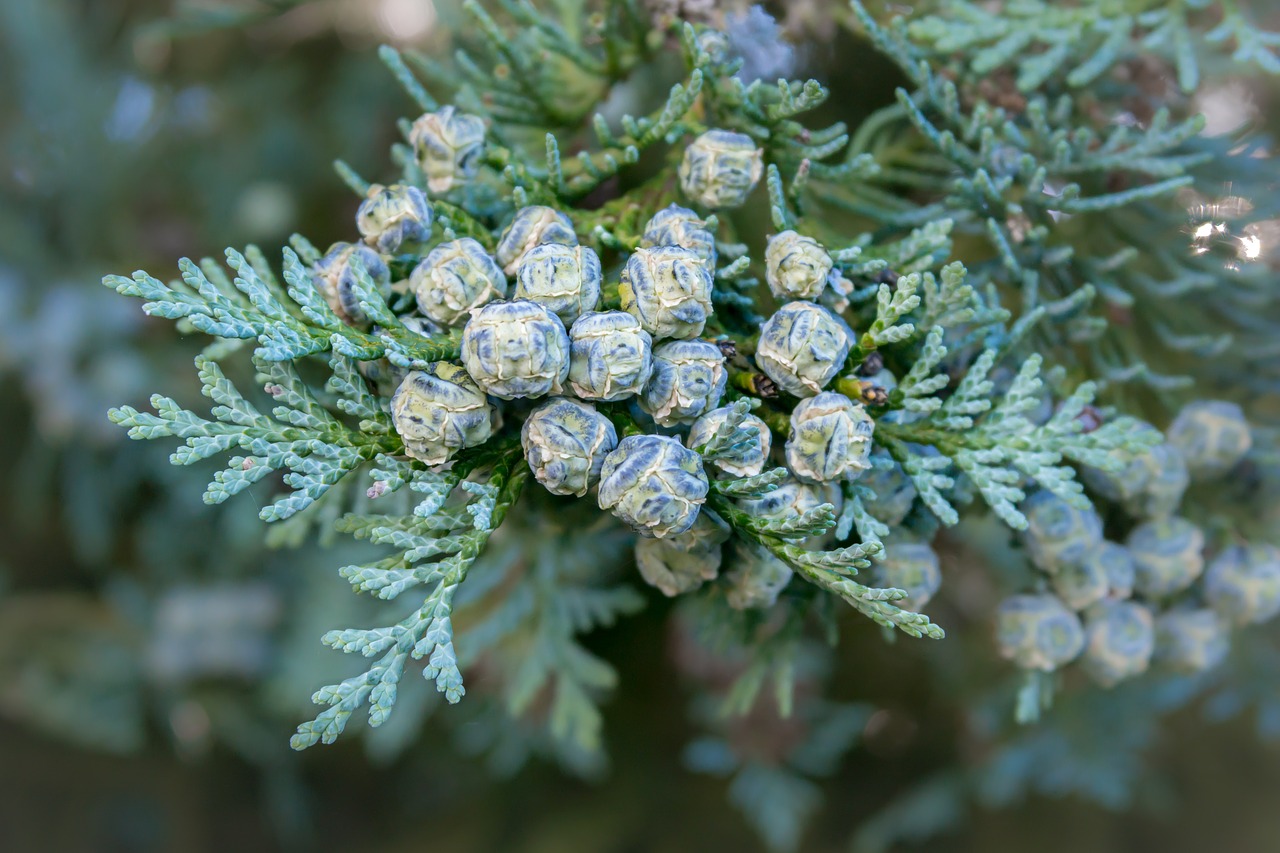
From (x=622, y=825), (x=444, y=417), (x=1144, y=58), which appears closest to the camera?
(x=444, y=417)

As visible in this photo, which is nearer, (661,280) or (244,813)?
(661,280)

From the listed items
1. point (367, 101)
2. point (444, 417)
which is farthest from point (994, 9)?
point (367, 101)

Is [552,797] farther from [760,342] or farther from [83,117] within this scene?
[83,117]

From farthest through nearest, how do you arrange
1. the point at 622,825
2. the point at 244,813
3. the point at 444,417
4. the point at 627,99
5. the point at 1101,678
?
the point at 244,813 < the point at 622,825 < the point at 627,99 < the point at 1101,678 < the point at 444,417

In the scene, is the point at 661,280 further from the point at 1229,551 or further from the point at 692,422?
the point at 1229,551

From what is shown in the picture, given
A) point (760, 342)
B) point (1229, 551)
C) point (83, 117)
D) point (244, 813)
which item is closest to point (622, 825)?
point (244, 813)

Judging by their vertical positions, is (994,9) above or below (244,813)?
above

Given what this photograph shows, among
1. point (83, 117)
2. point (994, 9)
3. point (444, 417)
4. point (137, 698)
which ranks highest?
point (83, 117)
